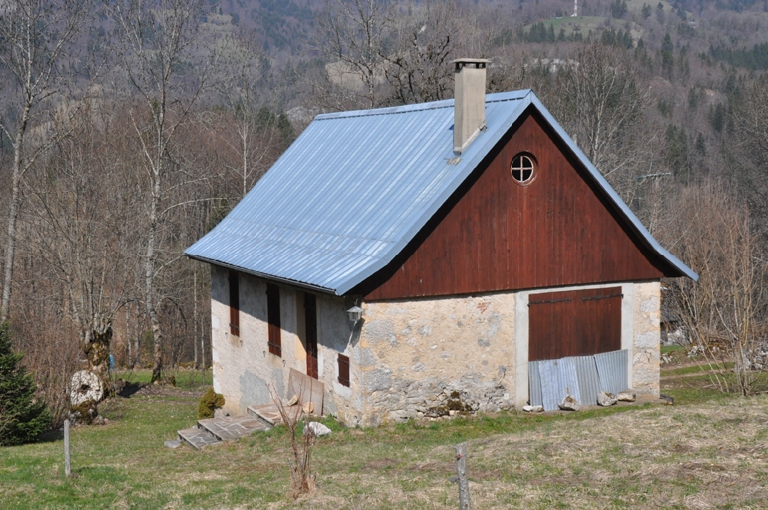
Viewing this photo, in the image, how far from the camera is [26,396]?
1917 cm

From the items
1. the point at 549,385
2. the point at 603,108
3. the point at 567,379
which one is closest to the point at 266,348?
the point at 549,385

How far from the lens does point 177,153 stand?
140 feet

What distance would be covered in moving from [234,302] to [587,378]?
918 cm

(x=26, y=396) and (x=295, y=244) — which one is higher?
(x=295, y=244)

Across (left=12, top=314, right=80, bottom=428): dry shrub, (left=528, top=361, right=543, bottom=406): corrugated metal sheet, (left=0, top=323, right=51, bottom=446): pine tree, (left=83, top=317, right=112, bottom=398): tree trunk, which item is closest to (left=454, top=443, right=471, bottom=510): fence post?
(left=528, top=361, right=543, bottom=406): corrugated metal sheet

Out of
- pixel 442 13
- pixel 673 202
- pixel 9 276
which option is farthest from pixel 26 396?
pixel 673 202

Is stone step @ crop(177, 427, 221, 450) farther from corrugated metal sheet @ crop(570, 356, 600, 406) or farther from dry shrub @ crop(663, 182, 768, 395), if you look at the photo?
dry shrub @ crop(663, 182, 768, 395)

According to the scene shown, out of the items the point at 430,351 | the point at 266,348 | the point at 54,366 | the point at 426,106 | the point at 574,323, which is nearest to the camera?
the point at 430,351

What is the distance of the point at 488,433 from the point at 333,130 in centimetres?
1026

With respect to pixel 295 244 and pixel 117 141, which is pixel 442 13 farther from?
pixel 295 244

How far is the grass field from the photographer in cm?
1117

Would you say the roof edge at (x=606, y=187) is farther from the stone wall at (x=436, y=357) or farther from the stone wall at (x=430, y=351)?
the stone wall at (x=436, y=357)

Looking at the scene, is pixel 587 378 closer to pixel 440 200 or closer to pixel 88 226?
pixel 440 200

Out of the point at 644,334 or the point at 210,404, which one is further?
the point at 210,404
